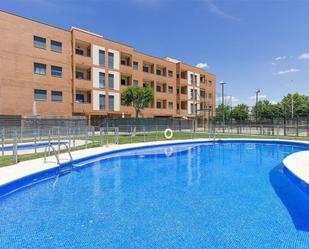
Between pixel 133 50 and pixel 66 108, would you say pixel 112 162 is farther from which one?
pixel 133 50

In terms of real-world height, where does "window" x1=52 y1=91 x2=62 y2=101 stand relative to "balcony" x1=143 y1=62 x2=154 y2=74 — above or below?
below

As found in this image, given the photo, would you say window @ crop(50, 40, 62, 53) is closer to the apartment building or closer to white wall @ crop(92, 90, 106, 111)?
the apartment building

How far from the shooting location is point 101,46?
101 ft

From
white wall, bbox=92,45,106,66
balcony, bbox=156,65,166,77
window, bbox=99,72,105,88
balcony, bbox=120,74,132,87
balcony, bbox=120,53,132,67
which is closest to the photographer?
white wall, bbox=92,45,106,66

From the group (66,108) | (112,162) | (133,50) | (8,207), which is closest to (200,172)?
(112,162)

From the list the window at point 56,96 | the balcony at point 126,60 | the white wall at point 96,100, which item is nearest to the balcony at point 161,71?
the balcony at point 126,60

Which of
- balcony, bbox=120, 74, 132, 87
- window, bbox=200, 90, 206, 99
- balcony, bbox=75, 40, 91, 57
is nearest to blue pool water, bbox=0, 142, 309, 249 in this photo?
balcony, bbox=75, 40, 91, 57

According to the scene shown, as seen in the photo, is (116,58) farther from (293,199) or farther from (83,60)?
(293,199)

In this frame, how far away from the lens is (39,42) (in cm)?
2531

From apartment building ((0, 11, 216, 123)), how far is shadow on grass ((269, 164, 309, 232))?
22572 millimetres

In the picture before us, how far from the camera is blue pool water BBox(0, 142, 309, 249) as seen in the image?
3812 millimetres

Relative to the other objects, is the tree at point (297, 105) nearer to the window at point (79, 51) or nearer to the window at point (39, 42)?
Answer: the window at point (79, 51)

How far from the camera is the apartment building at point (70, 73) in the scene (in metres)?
23.4

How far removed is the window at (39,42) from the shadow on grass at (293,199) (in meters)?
27.4
